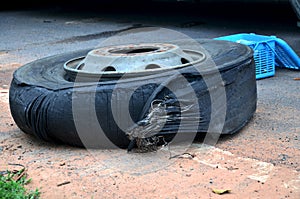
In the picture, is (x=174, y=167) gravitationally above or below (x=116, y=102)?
below

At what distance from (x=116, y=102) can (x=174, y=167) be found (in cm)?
55

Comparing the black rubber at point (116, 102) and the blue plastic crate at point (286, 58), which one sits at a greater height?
the black rubber at point (116, 102)

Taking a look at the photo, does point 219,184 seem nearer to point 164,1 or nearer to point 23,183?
point 23,183

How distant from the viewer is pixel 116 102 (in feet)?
10.2

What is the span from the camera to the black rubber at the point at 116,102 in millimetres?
3113

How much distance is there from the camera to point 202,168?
2896 millimetres

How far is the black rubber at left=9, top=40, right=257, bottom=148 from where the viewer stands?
3.11 m

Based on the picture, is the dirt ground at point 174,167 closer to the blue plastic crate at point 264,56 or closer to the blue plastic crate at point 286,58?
the blue plastic crate at point 264,56

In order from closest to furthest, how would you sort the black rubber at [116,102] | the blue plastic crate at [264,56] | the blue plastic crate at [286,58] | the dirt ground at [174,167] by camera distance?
the dirt ground at [174,167]
the black rubber at [116,102]
the blue plastic crate at [264,56]
the blue plastic crate at [286,58]

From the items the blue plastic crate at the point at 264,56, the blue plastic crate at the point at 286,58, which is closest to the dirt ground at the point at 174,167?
the blue plastic crate at the point at 264,56

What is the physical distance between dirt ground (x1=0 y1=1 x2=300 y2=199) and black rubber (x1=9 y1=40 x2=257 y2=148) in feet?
0.42

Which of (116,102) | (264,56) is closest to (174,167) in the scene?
(116,102)

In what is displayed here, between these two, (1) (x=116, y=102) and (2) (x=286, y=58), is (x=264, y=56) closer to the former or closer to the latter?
(2) (x=286, y=58)

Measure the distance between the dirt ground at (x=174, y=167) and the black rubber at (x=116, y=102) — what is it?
0.13 m
